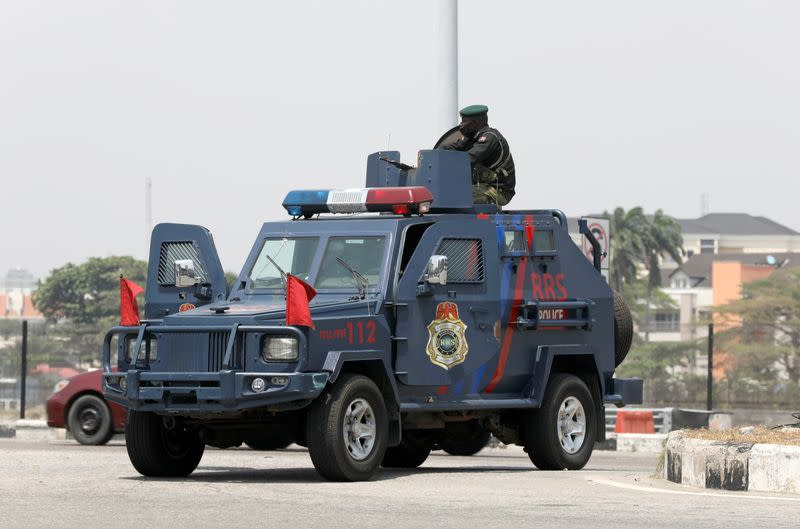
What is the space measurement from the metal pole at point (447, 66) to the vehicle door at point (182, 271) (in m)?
5.78

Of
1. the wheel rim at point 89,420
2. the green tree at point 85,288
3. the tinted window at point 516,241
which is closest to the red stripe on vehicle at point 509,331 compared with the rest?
the tinted window at point 516,241

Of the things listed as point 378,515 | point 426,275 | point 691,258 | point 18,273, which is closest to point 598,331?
point 426,275

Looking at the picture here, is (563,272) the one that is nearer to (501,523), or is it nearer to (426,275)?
(426,275)

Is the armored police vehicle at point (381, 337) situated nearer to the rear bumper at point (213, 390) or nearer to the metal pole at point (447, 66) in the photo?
the rear bumper at point (213, 390)

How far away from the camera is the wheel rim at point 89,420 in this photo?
21.9m

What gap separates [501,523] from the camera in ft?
33.5

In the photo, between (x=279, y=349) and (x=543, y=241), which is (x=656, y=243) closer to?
(x=543, y=241)

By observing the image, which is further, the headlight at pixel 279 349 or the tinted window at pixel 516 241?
the tinted window at pixel 516 241

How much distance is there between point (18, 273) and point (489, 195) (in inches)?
7230

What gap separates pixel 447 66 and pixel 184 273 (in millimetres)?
6581

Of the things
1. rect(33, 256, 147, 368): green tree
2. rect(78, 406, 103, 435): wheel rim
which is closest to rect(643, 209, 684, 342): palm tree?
rect(33, 256, 147, 368): green tree

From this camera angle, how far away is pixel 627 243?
383ft

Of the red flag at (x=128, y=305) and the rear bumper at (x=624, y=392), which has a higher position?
the red flag at (x=128, y=305)

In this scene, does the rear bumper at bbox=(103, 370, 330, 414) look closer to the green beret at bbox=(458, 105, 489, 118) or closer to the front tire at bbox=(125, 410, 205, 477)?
the front tire at bbox=(125, 410, 205, 477)
